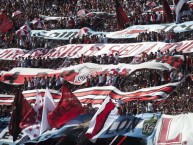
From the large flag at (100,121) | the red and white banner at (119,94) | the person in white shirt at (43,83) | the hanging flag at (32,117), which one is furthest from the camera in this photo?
the person in white shirt at (43,83)

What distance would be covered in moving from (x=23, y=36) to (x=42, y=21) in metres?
3.08

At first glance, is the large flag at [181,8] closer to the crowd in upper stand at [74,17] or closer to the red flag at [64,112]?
the crowd in upper stand at [74,17]

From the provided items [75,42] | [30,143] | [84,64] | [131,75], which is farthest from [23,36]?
[30,143]

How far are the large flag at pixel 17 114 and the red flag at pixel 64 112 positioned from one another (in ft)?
10.5

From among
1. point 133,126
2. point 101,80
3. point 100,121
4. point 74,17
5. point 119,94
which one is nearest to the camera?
point 100,121

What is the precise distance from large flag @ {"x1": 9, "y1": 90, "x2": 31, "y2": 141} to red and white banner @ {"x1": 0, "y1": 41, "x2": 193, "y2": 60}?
34.6ft

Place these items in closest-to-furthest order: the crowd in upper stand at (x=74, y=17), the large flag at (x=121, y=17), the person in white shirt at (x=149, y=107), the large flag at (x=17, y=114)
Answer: the person in white shirt at (x=149, y=107) → the large flag at (x=17, y=114) → the crowd in upper stand at (x=74, y=17) → the large flag at (x=121, y=17)

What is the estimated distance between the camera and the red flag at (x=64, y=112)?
133 ft

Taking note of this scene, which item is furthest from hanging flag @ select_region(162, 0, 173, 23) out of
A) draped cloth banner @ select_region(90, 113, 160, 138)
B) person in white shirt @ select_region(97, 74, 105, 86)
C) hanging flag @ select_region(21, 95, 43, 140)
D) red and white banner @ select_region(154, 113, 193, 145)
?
red and white banner @ select_region(154, 113, 193, 145)

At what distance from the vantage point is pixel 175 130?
3734cm

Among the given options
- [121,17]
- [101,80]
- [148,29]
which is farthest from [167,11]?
[101,80]

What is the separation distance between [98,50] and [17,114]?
13473 millimetres

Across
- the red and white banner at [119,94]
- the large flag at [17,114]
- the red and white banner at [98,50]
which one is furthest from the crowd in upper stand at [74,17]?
the large flag at [17,114]

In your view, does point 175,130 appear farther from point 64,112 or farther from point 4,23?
point 4,23
